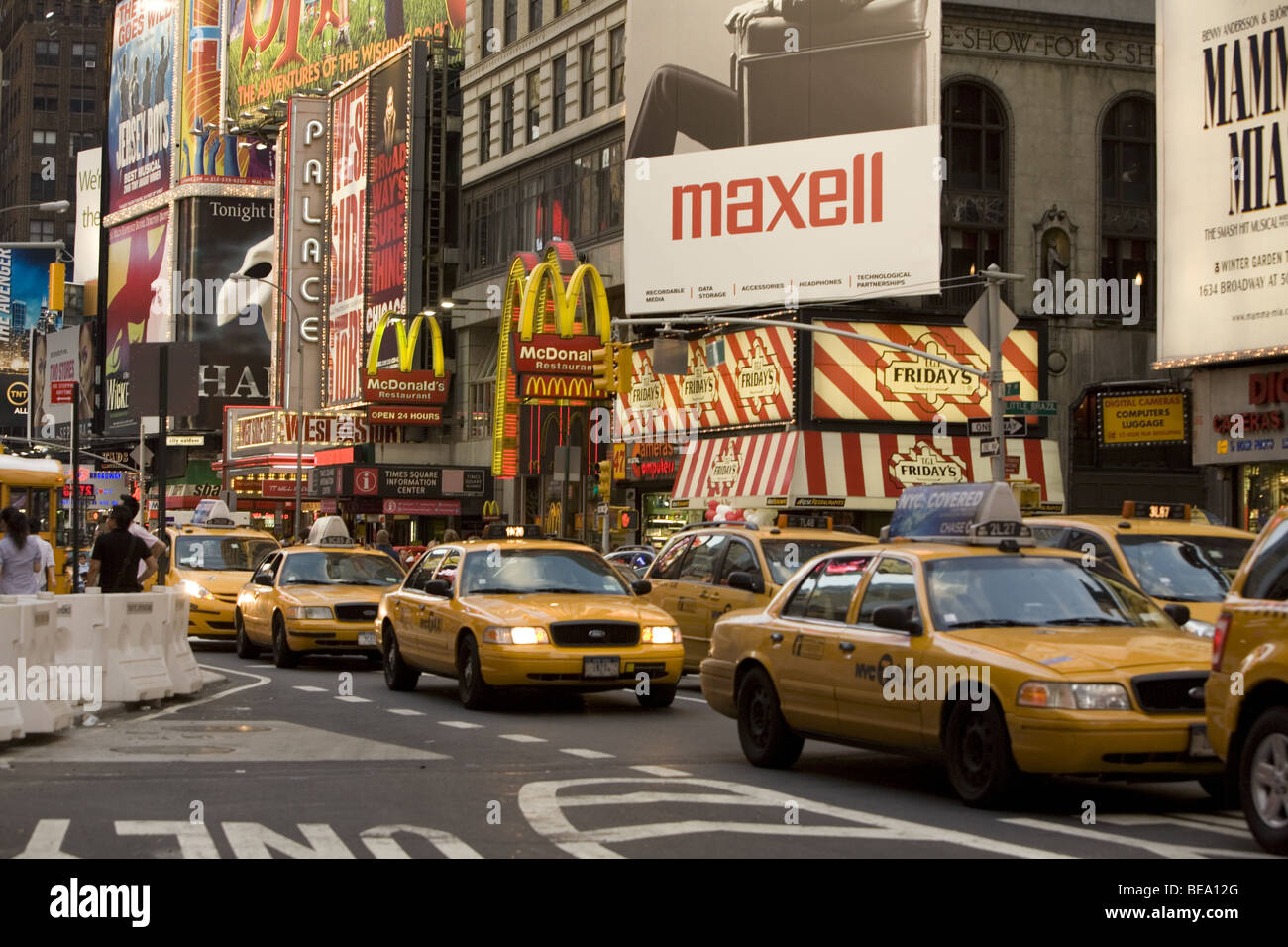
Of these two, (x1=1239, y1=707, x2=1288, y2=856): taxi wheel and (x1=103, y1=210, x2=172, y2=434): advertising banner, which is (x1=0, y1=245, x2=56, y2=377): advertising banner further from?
(x1=1239, y1=707, x2=1288, y2=856): taxi wheel

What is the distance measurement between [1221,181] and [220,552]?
19895mm

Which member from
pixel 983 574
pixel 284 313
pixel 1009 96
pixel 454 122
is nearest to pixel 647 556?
pixel 1009 96

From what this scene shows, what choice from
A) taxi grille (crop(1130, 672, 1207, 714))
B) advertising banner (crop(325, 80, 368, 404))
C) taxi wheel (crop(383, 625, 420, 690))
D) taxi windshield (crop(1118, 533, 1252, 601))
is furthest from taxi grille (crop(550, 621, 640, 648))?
advertising banner (crop(325, 80, 368, 404))

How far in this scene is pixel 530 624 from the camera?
16359 millimetres

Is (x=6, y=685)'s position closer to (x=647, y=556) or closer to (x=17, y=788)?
(x=17, y=788)

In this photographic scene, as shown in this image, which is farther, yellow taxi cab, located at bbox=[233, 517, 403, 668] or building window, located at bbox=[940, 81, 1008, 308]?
building window, located at bbox=[940, 81, 1008, 308]

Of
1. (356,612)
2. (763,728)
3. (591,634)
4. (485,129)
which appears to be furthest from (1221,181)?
(485,129)

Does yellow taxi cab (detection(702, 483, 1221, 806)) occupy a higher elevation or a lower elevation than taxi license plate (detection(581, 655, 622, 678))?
higher

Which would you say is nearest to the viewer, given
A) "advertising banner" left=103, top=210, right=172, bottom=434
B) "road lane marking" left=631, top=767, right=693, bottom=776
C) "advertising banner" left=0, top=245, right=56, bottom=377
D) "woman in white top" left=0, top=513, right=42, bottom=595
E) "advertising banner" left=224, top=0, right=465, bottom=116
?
"road lane marking" left=631, top=767, right=693, bottom=776

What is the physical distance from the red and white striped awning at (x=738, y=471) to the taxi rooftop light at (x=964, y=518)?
3170 centimetres

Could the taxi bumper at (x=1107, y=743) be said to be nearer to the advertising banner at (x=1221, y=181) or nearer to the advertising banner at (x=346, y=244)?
the advertising banner at (x=1221, y=181)

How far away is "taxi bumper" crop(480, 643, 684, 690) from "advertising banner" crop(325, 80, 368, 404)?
55976 mm

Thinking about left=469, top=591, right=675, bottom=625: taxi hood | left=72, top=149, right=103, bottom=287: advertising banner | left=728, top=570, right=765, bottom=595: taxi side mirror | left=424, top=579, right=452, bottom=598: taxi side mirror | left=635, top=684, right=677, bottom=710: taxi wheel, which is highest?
left=72, top=149, right=103, bottom=287: advertising banner

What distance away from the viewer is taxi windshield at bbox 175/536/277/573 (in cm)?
2908
